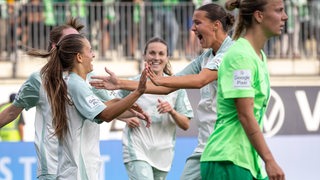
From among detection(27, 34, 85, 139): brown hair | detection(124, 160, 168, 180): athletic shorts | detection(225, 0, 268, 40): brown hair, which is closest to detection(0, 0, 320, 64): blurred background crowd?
detection(124, 160, 168, 180): athletic shorts

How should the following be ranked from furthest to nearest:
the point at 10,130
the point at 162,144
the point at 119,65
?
the point at 119,65
the point at 10,130
the point at 162,144

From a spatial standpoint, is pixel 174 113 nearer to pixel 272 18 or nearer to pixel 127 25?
pixel 272 18

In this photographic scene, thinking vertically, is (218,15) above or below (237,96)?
above

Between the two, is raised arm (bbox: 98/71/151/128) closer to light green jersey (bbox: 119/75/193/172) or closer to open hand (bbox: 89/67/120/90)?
open hand (bbox: 89/67/120/90)

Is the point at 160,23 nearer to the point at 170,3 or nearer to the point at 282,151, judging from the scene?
the point at 170,3

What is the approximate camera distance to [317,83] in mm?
18641

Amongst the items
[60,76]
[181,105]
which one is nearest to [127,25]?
[181,105]

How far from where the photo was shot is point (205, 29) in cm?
831

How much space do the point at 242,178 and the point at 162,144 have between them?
4.04 metres

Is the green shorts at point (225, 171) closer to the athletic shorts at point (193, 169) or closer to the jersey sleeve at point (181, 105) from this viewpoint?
the athletic shorts at point (193, 169)

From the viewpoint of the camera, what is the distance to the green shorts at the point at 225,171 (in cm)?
599

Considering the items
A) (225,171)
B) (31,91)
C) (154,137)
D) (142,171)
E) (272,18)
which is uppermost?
(272,18)

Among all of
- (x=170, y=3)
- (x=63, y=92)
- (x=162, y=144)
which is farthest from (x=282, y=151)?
(x=170, y=3)

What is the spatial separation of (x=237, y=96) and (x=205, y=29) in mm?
2492
